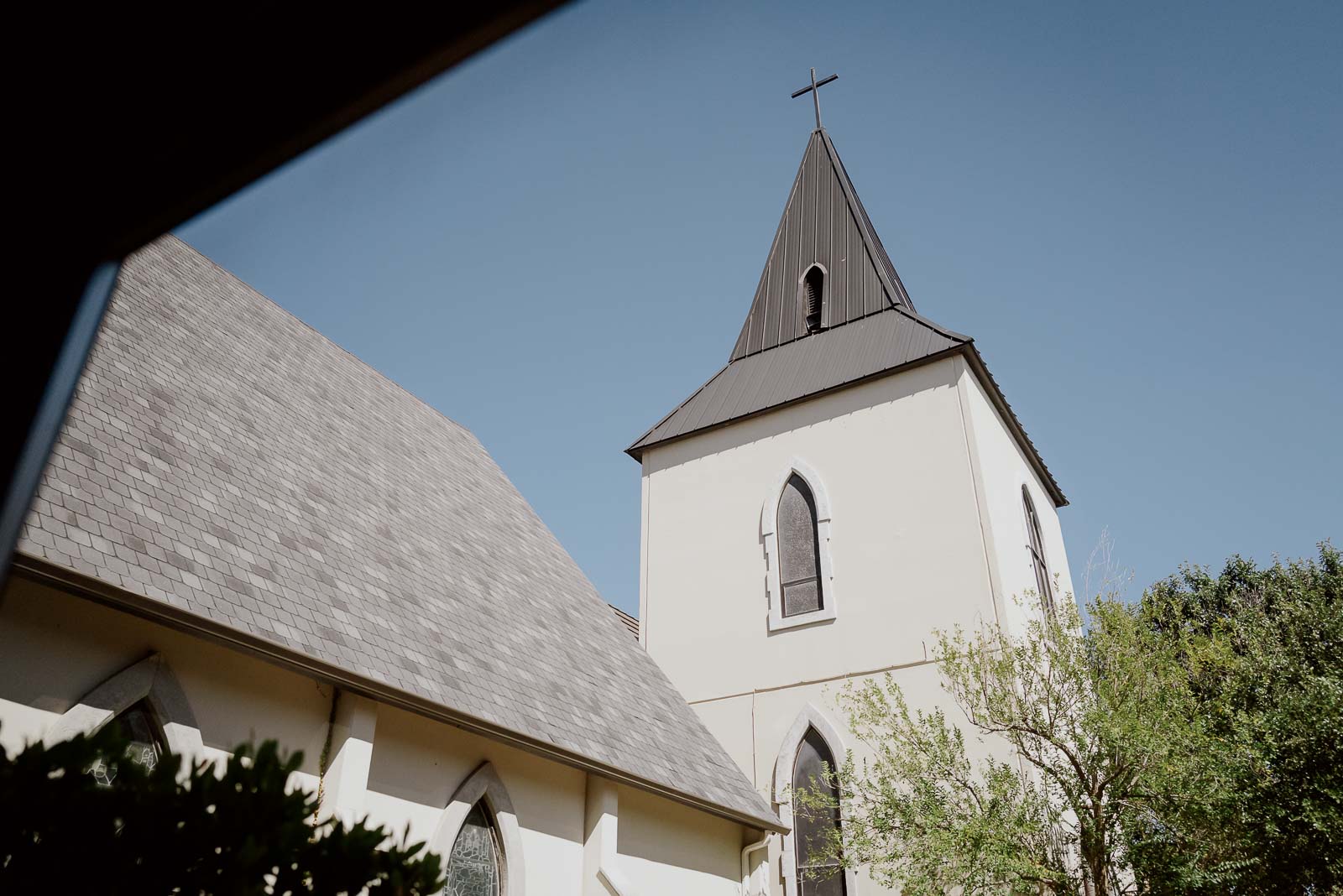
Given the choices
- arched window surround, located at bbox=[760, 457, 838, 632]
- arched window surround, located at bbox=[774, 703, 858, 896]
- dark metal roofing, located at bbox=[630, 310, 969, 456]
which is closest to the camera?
arched window surround, located at bbox=[774, 703, 858, 896]

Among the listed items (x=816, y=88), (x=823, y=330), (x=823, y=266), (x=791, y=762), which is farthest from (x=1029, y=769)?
(x=816, y=88)

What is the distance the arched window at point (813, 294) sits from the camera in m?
19.8

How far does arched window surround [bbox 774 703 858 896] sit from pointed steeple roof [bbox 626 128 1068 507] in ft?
19.3

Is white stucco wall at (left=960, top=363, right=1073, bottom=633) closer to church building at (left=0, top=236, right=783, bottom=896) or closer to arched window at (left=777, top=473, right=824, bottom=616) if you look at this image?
arched window at (left=777, top=473, right=824, bottom=616)

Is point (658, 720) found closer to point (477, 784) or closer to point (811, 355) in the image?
point (477, 784)

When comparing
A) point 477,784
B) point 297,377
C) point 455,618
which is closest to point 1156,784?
point 477,784

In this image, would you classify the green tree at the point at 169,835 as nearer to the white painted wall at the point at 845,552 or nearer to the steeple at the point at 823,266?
the white painted wall at the point at 845,552

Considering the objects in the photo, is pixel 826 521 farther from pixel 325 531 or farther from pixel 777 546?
pixel 325 531

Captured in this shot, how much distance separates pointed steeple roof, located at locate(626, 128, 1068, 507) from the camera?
56.3 feet

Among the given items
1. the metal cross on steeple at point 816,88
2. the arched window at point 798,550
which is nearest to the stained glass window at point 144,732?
the arched window at point 798,550

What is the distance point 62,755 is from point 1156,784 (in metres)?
10.3

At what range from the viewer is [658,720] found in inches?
496

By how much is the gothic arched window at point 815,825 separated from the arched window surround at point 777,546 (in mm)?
1875

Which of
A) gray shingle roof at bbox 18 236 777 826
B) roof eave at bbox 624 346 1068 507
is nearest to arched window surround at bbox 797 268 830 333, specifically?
roof eave at bbox 624 346 1068 507
